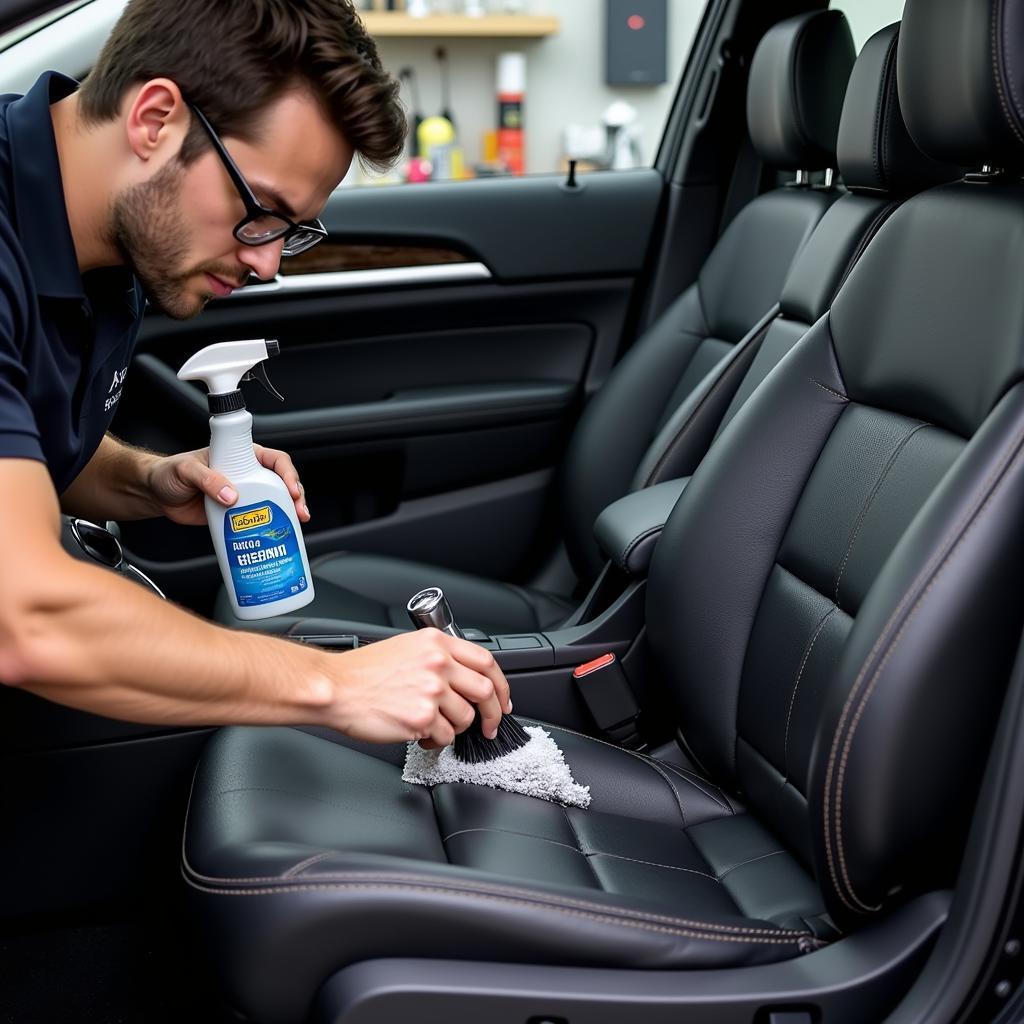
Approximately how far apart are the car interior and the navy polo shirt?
0.23m

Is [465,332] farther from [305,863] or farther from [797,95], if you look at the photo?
[305,863]

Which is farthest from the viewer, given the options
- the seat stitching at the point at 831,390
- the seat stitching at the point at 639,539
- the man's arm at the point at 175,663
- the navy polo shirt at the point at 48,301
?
the seat stitching at the point at 639,539

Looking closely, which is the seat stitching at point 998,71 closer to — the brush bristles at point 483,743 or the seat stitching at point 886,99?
the seat stitching at point 886,99

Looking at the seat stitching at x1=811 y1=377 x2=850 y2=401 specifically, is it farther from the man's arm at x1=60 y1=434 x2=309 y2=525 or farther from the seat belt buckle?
the man's arm at x1=60 y1=434 x2=309 y2=525

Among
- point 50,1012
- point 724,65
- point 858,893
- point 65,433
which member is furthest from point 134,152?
point 724,65

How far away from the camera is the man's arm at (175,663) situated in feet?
3.05

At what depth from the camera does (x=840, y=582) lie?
4.18 feet

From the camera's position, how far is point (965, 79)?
1137mm

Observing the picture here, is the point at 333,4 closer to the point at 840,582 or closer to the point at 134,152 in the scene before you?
the point at 134,152

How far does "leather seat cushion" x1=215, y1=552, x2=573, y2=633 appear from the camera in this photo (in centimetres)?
190

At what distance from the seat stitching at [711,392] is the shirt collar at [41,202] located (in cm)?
95

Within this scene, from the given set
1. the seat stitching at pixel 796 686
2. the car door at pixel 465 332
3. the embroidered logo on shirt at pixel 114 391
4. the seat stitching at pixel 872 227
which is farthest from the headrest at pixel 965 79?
the car door at pixel 465 332

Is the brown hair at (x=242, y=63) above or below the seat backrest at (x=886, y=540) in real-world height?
above

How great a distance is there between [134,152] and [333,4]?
241mm
